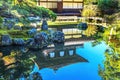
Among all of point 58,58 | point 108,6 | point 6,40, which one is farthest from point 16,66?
point 108,6

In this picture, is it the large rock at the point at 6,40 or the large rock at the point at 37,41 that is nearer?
the large rock at the point at 6,40

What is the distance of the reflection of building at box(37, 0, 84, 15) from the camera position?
3991 cm

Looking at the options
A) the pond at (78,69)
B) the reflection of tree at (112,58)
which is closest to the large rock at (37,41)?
the pond at (78,69)

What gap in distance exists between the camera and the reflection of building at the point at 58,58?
664 inches

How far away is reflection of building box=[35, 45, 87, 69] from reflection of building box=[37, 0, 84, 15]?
2006 cm

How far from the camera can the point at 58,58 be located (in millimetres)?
18125

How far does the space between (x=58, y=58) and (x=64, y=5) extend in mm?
24001

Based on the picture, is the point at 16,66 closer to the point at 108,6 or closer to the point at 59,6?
the point at 108,6

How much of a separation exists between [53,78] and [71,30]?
14884mm

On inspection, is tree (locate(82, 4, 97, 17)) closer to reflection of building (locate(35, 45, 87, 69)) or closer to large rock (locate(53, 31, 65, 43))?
large rock (locate(53, 31, 65, 43))

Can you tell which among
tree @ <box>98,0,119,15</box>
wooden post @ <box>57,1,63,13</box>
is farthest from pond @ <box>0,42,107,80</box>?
wooden post @ <box>57,1,63,13</box>

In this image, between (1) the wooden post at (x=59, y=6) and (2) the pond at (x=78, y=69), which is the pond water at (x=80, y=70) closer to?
(2) the pond at (x=78, y=69)

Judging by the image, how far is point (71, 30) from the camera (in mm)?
28953

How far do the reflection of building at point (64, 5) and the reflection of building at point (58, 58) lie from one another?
20.1 metres
